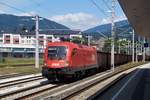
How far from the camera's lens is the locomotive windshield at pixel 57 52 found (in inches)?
1149

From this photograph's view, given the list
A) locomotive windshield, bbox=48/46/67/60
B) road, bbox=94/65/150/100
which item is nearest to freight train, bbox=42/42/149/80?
locomotive windshield, bbox=48/46/67/60

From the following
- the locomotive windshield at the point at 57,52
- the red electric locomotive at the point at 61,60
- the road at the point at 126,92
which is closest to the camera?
A: the road at the point at 126,92

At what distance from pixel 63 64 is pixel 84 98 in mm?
9722

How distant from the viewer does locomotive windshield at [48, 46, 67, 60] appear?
29188 millimetres

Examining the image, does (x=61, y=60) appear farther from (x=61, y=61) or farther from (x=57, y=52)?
(x=57, y=52)

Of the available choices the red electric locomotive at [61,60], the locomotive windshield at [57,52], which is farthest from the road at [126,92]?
the locomotive windshield at [57,52]

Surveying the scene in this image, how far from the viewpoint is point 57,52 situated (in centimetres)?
2950

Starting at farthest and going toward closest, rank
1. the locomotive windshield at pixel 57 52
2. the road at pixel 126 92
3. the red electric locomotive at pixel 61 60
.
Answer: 1. the locomotive windshield at pixel 57 52
2. the red electric locomotive at pixel 61 60
3. the road at pixel 126 92

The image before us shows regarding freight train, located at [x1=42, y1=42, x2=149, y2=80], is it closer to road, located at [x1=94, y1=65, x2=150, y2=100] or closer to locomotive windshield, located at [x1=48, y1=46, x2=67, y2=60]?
locomotive windshield, located at [x1=48, y1=46, x2=67, y2=60]

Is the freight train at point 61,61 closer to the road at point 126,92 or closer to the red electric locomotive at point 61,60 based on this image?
the red electric locomotive at point 61,60

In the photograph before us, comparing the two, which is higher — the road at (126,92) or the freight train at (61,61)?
the freight train at (61,61)

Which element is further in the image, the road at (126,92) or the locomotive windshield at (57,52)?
the locomotive windshield at (57,52)

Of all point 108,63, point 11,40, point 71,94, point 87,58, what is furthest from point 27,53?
point 71,94

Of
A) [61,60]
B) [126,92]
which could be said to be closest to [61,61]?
[61,60]
